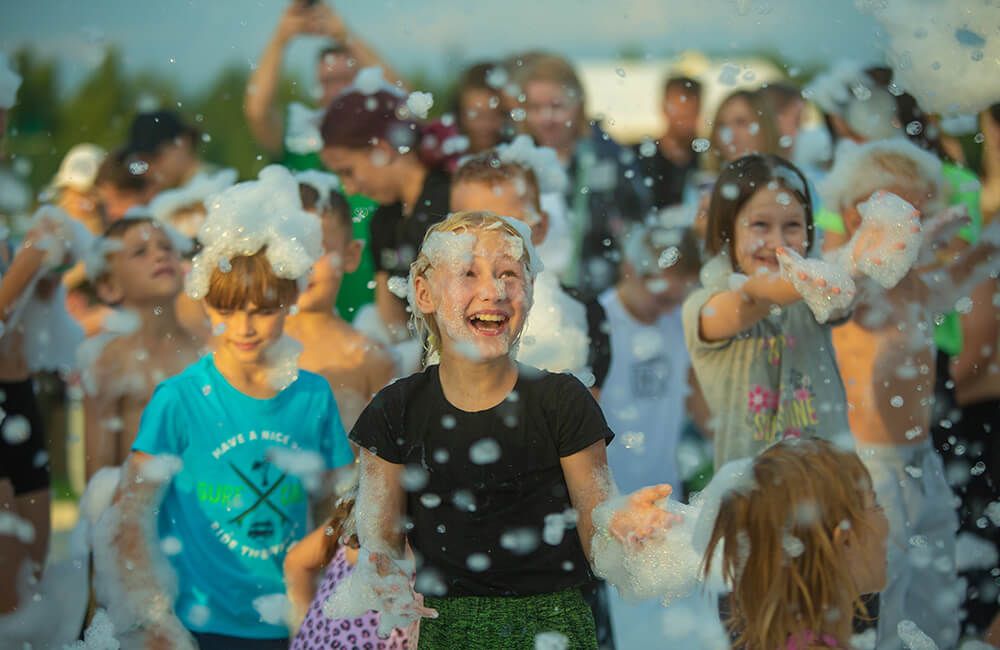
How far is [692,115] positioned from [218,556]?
1.83m

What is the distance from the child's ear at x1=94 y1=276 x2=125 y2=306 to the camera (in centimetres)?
317

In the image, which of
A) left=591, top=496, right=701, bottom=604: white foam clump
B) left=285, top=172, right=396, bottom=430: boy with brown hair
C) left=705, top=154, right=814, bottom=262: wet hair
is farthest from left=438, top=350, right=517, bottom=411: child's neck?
left=705, top=154, right=814, bottom=262: wet hair

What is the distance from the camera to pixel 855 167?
305cm

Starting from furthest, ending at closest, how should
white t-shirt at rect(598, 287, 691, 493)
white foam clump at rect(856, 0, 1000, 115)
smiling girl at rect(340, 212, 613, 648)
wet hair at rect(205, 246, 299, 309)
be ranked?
white foam clump at rect(856, 0, 1000, 115)
white t-shirt at rect(598, 287, 691, 493)
wet hair at rect(205, 246, 299, 309)
smiling girl at rect(340, 212, 613, 648)

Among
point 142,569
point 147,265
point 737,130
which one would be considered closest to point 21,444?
point 147,265

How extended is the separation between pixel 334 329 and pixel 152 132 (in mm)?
928

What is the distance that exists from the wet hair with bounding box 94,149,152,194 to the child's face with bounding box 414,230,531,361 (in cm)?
159

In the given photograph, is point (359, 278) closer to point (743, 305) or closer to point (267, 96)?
point (267, 96)

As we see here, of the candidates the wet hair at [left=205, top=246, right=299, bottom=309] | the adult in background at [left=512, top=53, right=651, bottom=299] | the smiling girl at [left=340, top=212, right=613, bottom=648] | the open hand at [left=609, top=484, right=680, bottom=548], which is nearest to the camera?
the open hand at [left=609, top=484, right=680, bottom=548]

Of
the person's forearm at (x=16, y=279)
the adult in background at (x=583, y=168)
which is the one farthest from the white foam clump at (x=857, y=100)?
the person's forearm at (x=16, y=279)

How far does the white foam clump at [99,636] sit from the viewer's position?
101 inches

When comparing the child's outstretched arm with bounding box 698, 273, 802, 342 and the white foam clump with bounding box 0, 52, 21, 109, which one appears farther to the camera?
the white foam clump with bounding box 0, 52, 21, 109

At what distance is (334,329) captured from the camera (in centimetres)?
297

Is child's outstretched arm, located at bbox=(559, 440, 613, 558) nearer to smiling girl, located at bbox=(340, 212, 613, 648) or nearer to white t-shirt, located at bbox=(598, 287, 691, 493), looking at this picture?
smiling girl, located at bbox=(340, 212, 613, 648)
